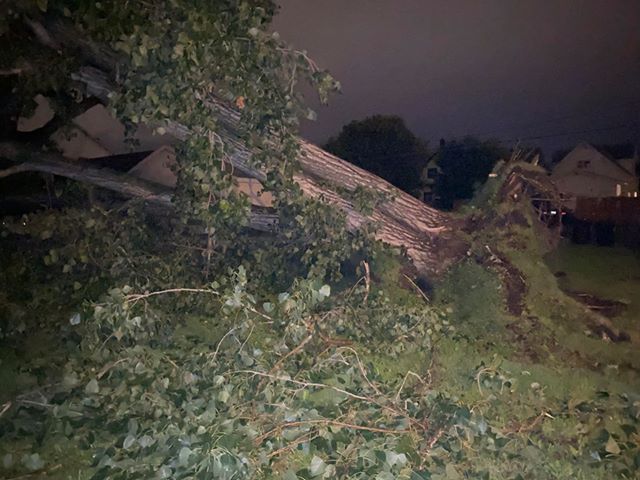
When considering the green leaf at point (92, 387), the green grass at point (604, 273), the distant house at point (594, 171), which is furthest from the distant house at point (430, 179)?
the green leaf at point (92, 387)

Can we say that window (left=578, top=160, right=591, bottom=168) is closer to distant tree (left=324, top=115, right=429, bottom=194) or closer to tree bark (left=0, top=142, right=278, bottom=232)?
distant tree (left=324, top=115, right=429, bottom=194)

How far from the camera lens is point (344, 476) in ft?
9.94

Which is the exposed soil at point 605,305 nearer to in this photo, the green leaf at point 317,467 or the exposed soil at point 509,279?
the exposed soil at point 509,279

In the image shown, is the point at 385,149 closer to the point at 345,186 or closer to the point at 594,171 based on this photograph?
the point at 594,171

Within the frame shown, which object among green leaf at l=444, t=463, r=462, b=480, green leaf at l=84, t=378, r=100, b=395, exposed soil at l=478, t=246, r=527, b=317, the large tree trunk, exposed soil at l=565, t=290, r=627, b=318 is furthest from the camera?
exposed soil at l=565, t=290, r=627, b=318

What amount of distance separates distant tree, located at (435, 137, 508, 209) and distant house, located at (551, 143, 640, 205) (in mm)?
4907

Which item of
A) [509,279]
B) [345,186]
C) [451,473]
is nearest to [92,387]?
[451,473]

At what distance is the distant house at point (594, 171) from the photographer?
102ft

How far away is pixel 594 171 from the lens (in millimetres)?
33312

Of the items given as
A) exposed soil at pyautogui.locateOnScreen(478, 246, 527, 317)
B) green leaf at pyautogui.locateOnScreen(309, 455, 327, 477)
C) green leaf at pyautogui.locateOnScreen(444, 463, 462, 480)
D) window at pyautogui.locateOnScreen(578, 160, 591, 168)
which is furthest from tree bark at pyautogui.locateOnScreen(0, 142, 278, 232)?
window at pyautogui.locateOnScreen(578, 160, 591, 168)

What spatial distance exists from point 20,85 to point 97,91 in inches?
45.6

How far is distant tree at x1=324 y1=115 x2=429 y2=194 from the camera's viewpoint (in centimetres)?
2875

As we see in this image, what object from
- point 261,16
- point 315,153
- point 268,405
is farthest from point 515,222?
point 268,405

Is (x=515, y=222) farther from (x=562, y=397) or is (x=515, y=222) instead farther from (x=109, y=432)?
(x=109, y=432)
